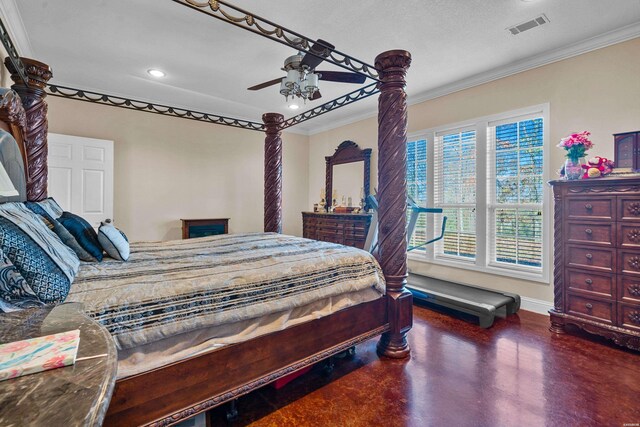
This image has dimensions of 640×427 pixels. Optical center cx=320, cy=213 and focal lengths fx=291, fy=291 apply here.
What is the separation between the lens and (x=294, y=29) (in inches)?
106

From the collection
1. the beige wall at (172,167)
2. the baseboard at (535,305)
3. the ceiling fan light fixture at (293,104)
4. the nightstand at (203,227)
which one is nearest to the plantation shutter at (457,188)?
the baseboard at (535,305)

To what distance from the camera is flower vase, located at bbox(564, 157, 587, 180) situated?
261cm

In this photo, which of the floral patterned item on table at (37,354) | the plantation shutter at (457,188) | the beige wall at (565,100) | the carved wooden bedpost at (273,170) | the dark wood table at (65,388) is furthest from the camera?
the plantation shutter at (457,188)

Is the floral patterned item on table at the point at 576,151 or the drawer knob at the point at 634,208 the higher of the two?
the floral patterned item on table at the point at 576,151

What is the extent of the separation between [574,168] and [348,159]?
334 centimetres

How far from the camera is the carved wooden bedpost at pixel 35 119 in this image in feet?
7.36

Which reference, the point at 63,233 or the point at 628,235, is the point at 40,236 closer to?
the point at 63,233

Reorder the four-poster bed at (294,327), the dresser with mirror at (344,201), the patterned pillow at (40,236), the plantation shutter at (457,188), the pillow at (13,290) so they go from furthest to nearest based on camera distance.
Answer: the dresser with mirror at (344,201) < the plantation shutter at (457,188) < the four-poster bed at (294,327) < the patterned pillow at (40,236) < the pillow at (13,290)

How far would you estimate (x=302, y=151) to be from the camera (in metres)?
6.34

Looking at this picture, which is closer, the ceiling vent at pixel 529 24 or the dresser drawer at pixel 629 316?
the dresser drawer at pixel 629 316

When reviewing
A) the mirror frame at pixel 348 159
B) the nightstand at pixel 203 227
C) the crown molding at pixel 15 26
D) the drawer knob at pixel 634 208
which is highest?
the crown molding at pixel 15 26

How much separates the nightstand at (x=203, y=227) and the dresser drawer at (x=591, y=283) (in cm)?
470

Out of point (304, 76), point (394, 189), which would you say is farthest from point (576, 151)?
point (304, 76)

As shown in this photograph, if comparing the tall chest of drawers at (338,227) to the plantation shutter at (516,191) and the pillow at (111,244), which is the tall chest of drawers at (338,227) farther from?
the pillow at (111,244)
